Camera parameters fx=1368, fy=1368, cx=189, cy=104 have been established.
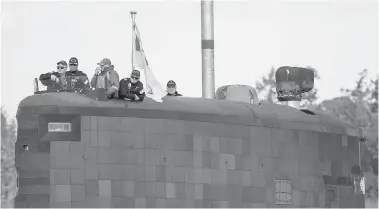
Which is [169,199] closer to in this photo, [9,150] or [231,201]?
[231,201]

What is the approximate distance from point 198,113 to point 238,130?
820mm

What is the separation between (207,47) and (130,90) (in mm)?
8244

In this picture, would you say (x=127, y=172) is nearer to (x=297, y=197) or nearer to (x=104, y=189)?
(x=104, y=189)

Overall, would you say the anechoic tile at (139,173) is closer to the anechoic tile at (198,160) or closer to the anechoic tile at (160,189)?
the anechoic tile at (160,189)

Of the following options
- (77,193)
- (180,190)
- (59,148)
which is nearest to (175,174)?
(180,190)

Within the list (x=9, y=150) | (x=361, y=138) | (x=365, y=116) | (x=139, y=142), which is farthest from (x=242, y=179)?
(x=365, y=116)

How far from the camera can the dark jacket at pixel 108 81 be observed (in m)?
19.9

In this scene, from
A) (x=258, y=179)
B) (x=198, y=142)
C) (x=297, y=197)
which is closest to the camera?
(x=198, y=142)

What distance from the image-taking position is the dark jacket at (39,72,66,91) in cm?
2034

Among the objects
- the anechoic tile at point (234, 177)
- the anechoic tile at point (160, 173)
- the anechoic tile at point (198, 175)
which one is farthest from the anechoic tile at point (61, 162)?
the anechoic tile at point (234, 177)

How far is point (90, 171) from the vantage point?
762 inches

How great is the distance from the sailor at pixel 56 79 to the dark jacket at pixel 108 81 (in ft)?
1.75

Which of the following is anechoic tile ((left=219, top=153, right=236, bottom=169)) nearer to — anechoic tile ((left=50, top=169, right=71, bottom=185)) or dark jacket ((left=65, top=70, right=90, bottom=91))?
dark jacket ((left=65, top=70, right=90, bottom=91))

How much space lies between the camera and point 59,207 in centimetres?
1903
